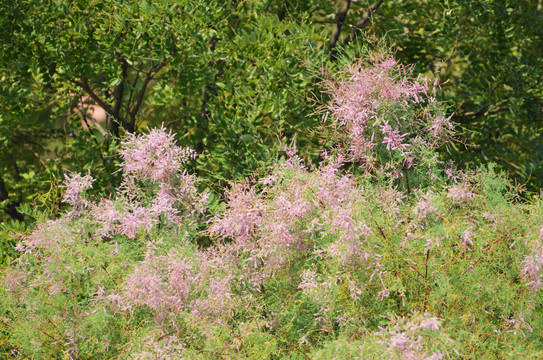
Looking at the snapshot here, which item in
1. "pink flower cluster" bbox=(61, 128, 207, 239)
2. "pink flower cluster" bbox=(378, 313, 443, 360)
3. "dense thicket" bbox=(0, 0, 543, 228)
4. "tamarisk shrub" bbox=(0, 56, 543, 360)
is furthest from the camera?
"dense thicket" bbox=(0, 0, 543, 228)

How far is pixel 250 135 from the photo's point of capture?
15.3 ft

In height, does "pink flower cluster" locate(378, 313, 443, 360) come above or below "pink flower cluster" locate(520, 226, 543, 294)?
below

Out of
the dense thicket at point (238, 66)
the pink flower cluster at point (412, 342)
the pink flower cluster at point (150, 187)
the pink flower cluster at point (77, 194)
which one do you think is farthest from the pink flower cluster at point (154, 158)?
the pink flower cluster at point (412, 342)

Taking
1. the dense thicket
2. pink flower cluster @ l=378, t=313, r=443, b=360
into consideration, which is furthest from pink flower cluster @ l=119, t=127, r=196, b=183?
pink flower cluster @ l=378, t=313, r=443, b=360

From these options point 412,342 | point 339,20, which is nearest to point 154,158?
point 412,342

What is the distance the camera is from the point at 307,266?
352 cm

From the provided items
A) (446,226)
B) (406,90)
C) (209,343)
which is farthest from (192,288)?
(406,90)

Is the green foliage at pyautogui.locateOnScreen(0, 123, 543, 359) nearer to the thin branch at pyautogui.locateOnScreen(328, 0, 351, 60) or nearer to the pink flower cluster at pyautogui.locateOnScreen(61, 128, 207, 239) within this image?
the pink flower cluster at pyautogui.locateOnScreen(61, 128, 207, 239)

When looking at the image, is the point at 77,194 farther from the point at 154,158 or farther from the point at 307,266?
the point at 307,266

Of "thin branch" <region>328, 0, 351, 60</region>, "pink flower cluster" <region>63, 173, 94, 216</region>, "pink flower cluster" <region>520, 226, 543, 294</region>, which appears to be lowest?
"pink flower cluster" <region>63, 173, 94, 216</region>

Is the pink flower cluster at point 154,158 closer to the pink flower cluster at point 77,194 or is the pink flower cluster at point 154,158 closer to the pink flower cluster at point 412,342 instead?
the pink flower cluster at point 77,194

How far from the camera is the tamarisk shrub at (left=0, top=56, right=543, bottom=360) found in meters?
3.07

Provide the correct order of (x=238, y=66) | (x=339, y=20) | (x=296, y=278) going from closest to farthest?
(x=296, y=278) < (x=238, y=66) < (x=339, y=20)

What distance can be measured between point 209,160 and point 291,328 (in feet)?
5.71
